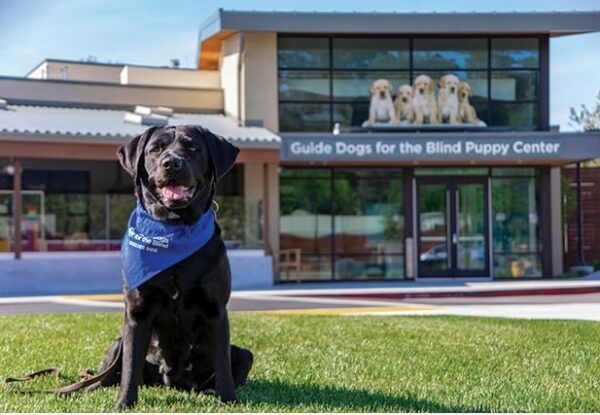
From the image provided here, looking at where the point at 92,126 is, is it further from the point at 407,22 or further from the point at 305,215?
the point at 407,22

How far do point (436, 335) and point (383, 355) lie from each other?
179 cm

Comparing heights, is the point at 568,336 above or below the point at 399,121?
below

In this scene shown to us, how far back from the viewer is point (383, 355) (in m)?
7.64

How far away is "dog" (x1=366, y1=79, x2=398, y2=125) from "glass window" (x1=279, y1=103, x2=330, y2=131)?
3.81 feet

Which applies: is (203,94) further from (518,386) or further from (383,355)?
(518,386)

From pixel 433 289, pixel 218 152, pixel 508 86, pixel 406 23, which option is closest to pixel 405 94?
pixel 406 23

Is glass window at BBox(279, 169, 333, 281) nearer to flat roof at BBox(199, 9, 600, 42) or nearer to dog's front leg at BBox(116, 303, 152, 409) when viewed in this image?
flat roof at BBox(199, 9, 600, 42)

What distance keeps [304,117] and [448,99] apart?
3.75 meters

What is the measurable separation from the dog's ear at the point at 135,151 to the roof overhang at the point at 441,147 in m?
15.6

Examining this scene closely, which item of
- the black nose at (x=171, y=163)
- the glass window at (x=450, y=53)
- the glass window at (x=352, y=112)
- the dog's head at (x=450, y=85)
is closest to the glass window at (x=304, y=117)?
the glass window at (x=352, y=112)

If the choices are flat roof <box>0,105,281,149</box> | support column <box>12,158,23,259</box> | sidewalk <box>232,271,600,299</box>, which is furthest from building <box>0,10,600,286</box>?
support column <box>12,158,23,259</box>

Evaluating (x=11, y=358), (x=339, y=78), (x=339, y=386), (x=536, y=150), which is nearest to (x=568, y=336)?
(x=339, y=386)

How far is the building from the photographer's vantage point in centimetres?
2103

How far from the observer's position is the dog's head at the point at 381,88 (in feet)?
72.1
